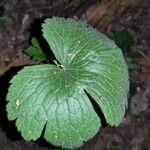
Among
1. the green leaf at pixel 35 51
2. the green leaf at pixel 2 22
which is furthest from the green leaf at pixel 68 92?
the green leaf at pixel 2 22

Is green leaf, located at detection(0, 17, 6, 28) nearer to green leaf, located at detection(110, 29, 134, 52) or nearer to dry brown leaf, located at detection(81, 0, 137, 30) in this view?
dry brown leaf, located at detection(81, 0, 137, 30)

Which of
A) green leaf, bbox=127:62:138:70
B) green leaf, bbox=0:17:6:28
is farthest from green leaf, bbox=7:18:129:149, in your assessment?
green leaf, bbox=0:17:6:28

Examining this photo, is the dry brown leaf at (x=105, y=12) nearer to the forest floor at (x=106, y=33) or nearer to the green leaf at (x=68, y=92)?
the forest floor at (x=106, y=33)

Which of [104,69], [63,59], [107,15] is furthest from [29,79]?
[107,15]

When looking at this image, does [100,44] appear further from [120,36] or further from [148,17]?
[148,17]

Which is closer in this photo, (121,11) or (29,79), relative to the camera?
(29,79)

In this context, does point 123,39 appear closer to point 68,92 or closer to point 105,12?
point 105,12
